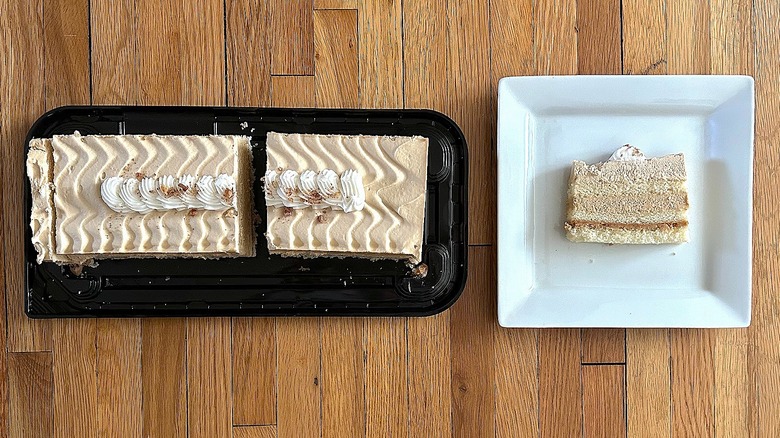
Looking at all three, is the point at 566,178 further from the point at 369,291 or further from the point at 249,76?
the point at 249,76

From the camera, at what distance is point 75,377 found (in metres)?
1.47

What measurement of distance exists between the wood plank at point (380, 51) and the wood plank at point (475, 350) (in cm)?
46

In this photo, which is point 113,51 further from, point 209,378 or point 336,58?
point 209,378

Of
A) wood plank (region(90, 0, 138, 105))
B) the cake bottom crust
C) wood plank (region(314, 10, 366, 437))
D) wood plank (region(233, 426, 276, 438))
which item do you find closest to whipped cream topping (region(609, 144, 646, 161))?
the cake bottom crust

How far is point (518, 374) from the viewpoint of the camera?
1.50 m

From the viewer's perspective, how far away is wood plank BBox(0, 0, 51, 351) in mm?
1454

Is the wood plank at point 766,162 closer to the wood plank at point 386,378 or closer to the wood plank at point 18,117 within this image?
the wood plank at point 386,378

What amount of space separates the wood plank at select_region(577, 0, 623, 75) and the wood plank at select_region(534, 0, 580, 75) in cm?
2

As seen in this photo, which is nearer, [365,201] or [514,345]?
[365,201]

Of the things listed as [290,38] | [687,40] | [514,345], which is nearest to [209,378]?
[514,345]

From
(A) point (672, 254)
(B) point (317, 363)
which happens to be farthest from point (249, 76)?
(A) point (672, 254)

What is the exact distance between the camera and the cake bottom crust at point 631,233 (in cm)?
140

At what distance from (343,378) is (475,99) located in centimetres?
78

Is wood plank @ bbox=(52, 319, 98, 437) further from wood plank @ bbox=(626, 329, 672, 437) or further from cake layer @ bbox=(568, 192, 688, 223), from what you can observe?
wood plank @ bbox=(626, 329, 672, 437)
